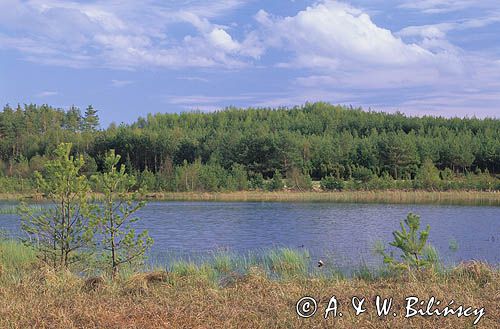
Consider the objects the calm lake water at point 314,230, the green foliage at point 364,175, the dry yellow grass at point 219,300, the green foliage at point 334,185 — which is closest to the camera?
the dry yellow grass at point 219,300

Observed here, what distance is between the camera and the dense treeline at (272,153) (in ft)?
229

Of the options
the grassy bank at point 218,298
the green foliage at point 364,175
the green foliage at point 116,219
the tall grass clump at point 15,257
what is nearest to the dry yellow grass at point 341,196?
the green foliage at point 364,175

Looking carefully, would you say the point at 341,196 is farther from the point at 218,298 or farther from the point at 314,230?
the point at 218,298

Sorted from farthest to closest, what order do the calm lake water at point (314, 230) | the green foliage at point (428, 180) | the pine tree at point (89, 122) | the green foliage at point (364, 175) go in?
the pine tree at point (89, 122) → the green foliage at point (364, 175) → the green foliage at point (428, 180) → the calm lake water at point (314, 230)

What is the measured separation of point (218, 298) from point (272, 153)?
77435 mm

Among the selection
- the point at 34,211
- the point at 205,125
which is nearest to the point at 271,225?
the point at 34,211

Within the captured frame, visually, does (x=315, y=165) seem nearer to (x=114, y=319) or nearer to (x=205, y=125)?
(x=205, y=125)

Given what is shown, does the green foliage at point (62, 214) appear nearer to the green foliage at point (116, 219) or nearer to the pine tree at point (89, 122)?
the green foliage at point (116, 219)

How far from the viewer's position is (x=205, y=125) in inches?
5428

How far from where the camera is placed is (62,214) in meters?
→ 12.7

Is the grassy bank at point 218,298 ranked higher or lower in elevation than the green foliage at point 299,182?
higher

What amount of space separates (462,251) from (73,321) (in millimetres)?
17930

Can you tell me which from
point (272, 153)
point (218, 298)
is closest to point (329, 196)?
point (272, 153)

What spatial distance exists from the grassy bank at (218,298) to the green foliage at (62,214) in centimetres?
100
